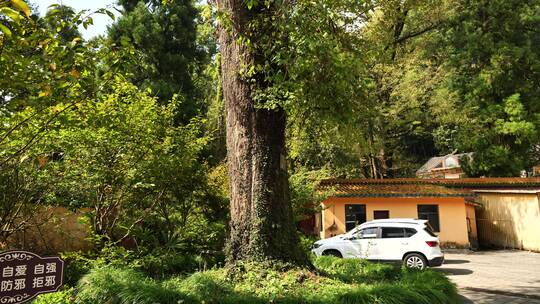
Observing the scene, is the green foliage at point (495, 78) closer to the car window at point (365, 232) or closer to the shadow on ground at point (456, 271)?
the shadow on ground at point (456, 271)

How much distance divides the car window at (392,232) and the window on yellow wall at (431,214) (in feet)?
23.8

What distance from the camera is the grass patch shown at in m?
5.54

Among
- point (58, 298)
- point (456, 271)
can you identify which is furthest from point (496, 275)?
point (58, 298)

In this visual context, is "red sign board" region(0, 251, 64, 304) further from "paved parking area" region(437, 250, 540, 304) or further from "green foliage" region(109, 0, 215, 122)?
"green foliage" region(109, 0, 215, 122)

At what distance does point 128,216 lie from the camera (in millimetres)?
8828

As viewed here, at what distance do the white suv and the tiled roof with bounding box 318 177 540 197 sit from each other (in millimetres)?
5001

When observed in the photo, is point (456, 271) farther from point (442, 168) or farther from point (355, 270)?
point (442, 168)

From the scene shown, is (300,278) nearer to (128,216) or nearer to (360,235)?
(128,216)

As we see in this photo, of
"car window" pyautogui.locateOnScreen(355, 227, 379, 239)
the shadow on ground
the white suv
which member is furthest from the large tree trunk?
the shadow on ground

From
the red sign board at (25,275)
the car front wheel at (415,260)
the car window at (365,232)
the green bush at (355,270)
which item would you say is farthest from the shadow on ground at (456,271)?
the red sign board at (25,275)

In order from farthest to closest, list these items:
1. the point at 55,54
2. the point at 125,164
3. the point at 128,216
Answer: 1. the point at 128,216
2. the point at 125,164
3. the point at 55,54

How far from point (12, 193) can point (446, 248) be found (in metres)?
18.5

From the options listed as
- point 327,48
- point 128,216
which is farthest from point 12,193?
point 327,48

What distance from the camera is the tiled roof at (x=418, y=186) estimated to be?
63.8 ft
